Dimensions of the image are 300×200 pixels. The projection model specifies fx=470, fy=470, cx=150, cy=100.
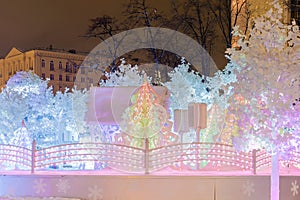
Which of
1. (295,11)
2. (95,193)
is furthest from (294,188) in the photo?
(295,11)

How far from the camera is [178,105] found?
18094 millimetres

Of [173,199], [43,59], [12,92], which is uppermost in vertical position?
[43,59]

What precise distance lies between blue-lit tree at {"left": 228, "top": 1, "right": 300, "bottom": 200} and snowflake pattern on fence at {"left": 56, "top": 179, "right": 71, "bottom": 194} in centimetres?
396

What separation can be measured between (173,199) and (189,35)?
13862 mm

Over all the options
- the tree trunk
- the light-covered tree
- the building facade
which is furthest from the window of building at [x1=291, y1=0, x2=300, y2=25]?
the tree trunk

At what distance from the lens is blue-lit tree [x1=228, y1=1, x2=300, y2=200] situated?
30.7 ft

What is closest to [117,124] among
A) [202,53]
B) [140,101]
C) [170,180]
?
[140,101]

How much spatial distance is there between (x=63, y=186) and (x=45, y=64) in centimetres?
4143

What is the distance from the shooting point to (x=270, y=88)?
941 cm

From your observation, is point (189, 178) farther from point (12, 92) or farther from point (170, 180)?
point (12, 92)

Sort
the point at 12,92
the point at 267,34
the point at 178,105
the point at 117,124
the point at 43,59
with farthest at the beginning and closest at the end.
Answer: the point at 43,59 < the point at 12,92 < the point at 178,105 < the point at 117,124 < the point at 267,34

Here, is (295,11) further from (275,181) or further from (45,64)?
(45,64)

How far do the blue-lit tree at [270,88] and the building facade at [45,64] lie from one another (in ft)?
132

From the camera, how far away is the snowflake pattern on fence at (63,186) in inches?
411
